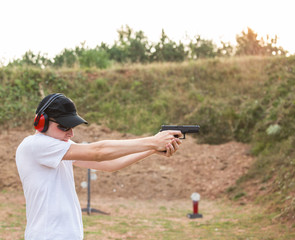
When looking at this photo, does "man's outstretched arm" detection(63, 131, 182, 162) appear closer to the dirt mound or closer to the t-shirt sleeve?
the t-shirt sleeve

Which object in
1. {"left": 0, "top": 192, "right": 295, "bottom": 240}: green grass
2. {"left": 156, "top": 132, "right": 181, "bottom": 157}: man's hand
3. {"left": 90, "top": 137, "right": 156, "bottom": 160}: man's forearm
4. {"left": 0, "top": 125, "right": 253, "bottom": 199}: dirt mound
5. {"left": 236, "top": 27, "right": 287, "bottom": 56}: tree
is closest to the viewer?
{"left": 90, "top": 137, "right": 156, "bottom": 160}: man's forearm

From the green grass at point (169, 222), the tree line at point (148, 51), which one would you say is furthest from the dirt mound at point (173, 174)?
the tree line at point (148, 51)

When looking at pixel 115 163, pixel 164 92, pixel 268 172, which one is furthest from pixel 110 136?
pixel 115 163

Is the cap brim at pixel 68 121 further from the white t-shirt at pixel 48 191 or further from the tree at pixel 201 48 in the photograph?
the tree at pixel 201 48

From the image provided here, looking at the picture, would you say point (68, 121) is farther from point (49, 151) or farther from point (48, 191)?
point (48, 191)

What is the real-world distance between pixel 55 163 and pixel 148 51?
2469 centimetres

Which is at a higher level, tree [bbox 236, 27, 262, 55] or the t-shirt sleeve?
tree [bbox 236, 27, 262, 55]

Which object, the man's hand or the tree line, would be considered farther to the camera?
the tree line

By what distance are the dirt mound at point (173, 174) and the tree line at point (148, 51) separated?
362 inches

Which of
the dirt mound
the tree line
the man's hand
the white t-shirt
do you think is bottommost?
the dirt mound

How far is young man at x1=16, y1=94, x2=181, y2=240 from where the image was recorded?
8.67 ft

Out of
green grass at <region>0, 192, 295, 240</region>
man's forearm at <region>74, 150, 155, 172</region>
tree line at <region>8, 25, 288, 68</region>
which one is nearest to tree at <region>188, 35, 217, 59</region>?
tree line at <region>8, 25, 288, 68</region>

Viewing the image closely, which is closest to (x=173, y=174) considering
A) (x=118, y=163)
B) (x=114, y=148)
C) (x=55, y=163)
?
(x=118, y=163)

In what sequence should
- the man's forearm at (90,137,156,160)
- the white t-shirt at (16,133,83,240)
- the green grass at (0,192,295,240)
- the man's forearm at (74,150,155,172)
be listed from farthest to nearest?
the green grass at (0,192,295,240), the man's forearm at (74,150,155,172), the man's forearm at (90,137,156,160), the white t-shirt at (16,133,83,240)
